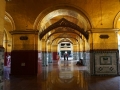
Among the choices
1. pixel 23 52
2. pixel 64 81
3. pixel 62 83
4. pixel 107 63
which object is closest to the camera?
pixel 62 83

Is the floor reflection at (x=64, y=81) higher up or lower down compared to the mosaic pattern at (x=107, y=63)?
lower down

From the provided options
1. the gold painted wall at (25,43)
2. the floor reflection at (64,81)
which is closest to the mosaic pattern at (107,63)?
the floor reflection at (64,81)

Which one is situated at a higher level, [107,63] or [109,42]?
[109,42]

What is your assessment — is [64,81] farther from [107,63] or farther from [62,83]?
[107,63]

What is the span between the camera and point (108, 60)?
8242mm

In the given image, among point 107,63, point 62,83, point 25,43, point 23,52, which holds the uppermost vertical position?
point 25,43

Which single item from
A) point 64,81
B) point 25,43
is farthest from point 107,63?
point 25,43

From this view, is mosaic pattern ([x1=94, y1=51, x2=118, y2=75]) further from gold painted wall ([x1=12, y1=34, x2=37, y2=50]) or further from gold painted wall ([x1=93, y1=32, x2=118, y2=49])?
gold painted wall ([x1=12, y1=34, x2=37, y2=50])

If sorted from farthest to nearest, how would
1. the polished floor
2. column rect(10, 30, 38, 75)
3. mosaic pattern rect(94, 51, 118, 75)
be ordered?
column rect(10, 30, 38, 75) < mosaic pattern rect(94, 51, 118, 75) < the polished floor

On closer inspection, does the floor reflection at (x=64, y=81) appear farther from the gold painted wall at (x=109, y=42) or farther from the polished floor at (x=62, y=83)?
the gold painted wall at (x=109, y=42)

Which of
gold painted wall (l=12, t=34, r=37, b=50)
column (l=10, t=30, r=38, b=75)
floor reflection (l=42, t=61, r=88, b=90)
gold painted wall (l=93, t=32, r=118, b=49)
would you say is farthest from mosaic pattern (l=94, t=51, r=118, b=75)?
gold painted wall (l=12, t=34, r=37, b=50)

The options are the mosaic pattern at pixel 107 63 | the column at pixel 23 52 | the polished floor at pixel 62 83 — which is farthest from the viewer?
the column at pixel 23 52

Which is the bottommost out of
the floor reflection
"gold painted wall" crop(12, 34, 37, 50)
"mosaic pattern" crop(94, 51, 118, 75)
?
the floor reflection

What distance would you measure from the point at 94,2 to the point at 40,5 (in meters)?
3.02
